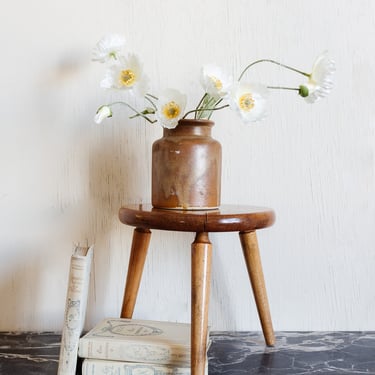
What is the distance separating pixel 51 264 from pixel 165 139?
0.44 metres

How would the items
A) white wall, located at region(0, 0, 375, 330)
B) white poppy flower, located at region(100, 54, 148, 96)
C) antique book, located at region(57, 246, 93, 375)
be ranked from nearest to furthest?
antique book, located at region(57, 246, 93, 375) < white poppy flower, located at region(100, 54, 148, 96) < white wall, located at region(0, 0, 375, 330)

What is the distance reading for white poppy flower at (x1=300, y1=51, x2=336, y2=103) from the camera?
89cm

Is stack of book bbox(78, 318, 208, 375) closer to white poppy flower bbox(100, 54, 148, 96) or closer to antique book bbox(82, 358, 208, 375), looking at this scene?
antique book bbox(82, 358, 208, 375)

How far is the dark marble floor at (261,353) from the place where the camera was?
3.14 feet

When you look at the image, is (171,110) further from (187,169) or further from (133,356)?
(133,356)

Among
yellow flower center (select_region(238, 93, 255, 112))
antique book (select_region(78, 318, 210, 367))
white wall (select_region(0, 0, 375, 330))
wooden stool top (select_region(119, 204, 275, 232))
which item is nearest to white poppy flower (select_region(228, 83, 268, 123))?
yellow flower center (select_region(238, 93, 255, 112))

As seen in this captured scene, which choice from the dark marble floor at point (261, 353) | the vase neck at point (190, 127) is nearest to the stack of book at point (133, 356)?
the dark marble floor at point (261, 353)

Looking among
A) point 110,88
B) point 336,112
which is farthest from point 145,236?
point 336,112

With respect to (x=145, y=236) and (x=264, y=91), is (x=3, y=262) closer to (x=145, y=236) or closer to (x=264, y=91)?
(x=145, y=236)

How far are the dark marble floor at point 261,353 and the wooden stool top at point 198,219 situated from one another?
11.0 inches

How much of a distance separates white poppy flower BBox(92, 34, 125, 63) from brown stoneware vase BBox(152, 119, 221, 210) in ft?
0.64

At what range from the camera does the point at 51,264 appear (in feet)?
3.86

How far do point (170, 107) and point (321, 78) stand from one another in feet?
0.88

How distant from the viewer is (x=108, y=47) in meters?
0.98
